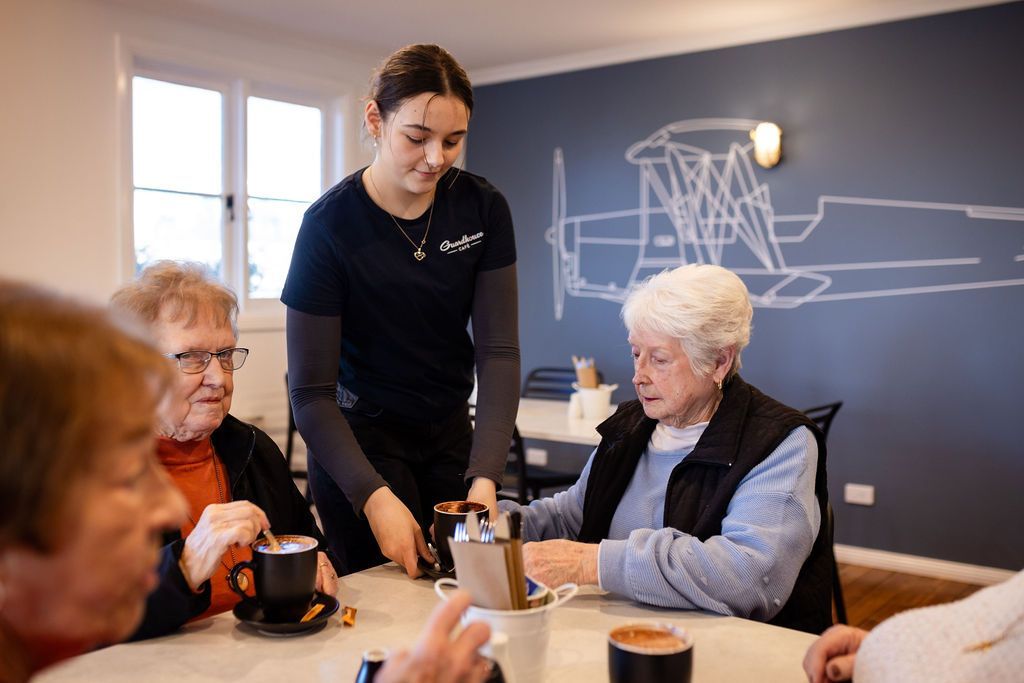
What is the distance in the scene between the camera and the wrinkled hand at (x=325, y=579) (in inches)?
54.6

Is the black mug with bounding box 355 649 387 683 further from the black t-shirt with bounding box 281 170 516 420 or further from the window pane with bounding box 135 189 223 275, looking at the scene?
the window pane with bounding box 135 189 223 275

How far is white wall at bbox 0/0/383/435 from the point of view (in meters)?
4.07

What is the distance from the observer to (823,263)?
15.5 feet

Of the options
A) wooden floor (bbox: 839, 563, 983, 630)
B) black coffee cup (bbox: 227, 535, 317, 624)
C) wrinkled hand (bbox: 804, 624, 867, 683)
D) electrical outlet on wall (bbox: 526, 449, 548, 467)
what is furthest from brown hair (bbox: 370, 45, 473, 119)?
electrical outlet on wall (bbox: 526, 449, 548, 467)

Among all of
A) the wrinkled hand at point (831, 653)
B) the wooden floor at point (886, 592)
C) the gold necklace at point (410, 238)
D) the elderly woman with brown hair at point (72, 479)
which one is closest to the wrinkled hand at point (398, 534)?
the gold necklace at point (410, 238)

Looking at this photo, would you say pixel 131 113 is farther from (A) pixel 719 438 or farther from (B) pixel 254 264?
(A) pixel 719 438

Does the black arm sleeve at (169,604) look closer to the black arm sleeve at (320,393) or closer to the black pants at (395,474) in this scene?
the black arm sleeve at (320,393)

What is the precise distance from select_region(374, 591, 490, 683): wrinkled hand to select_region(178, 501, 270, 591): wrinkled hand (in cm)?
56

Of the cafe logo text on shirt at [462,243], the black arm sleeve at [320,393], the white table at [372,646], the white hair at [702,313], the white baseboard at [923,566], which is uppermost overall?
the cafe logo text on shirt at [462,243]

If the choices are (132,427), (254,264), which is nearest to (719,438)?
(132,427)

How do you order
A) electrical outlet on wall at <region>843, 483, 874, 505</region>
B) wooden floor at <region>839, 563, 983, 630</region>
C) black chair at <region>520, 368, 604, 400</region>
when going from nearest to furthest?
wooden floor at <region>839, 563, 983, 630</region>
electrical outlet on wall at <region>843, 483, 874, 505</region>
black chair at <region>520, 368, 604, 400</region>

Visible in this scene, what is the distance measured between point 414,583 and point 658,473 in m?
0.52

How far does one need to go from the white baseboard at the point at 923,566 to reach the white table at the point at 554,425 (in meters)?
1.63

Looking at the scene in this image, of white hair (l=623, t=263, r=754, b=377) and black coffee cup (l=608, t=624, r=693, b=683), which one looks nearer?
black coffee cup (l=608, t=624, r=693, b=683)
